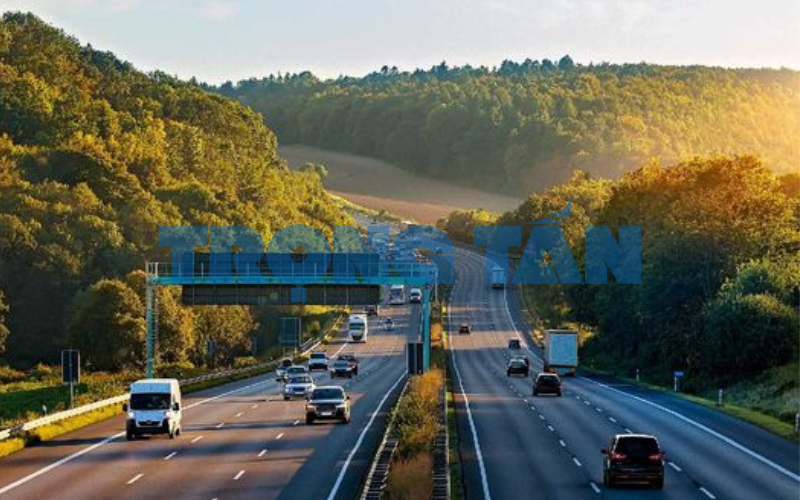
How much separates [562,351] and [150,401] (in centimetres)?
5263

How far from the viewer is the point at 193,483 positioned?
3959 centimetres

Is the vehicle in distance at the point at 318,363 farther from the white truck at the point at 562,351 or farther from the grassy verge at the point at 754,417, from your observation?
the grassy verge at the point at 754,417

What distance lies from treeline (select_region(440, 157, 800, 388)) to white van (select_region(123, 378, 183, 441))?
38896 millimetres

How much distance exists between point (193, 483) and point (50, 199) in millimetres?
108832

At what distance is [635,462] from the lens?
129 feet

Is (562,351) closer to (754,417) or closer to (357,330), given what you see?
(754,417)

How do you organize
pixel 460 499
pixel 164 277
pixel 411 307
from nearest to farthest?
pixel 460 499, pixel 164 277, pixel 411 307

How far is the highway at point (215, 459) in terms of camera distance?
1501 inches

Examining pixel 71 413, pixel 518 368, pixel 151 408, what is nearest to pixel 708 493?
pixel 151 408

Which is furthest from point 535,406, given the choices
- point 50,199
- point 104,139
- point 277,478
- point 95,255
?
point 104,139

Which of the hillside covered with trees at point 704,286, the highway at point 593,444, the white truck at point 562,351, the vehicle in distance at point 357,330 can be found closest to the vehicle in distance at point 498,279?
the vehicle in distance at point 357,330

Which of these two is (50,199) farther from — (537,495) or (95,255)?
(537,495)

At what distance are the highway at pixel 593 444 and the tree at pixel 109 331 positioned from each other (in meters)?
32.1

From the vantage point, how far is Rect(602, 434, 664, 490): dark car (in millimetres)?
39219
